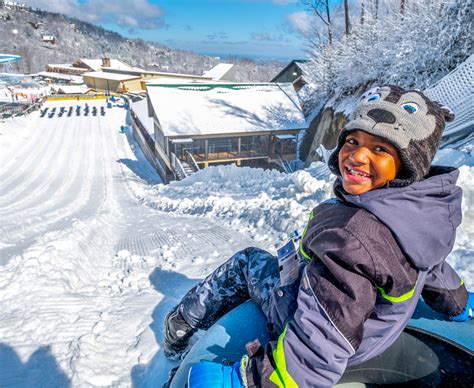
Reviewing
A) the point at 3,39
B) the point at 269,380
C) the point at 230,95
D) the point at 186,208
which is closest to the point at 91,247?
the point at 186,208

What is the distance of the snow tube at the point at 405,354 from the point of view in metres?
1.73

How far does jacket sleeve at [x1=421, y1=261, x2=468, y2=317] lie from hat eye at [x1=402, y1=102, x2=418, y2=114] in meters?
0.90

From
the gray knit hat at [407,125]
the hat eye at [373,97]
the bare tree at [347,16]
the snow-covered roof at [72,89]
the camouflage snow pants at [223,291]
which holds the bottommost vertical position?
the snow-covered roof at [72,89]

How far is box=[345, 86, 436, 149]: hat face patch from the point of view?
4.80 ft

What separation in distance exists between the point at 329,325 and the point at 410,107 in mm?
1020

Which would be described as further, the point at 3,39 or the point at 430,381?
the point at 3,39

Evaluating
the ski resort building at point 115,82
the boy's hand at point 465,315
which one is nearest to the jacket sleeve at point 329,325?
the boy's hand at point 465,315

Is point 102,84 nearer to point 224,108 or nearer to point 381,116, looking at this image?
point 224,108

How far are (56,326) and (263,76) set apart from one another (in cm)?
12325

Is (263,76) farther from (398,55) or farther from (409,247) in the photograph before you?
(409,247)

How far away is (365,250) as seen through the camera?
4.25 feet

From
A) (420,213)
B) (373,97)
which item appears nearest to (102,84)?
(373,97)

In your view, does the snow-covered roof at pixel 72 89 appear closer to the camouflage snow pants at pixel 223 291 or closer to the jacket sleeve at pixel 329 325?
the camouflage snow pants at pixel 223 291

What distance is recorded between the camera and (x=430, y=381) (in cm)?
173
